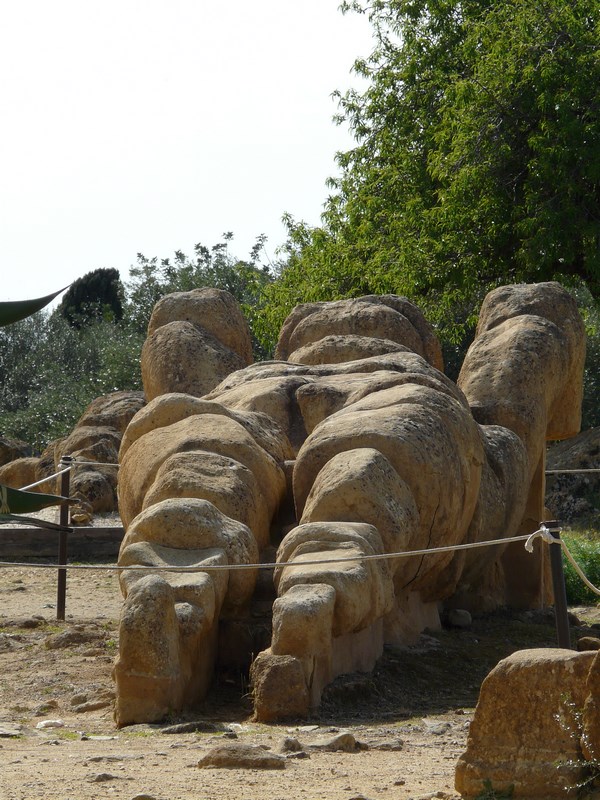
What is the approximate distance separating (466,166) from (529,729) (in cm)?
1378

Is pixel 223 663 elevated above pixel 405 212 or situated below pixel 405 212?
below

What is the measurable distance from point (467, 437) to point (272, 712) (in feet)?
10.8

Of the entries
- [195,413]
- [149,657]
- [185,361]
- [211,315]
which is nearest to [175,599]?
[149,657]

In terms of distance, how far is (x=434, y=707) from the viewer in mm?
6988

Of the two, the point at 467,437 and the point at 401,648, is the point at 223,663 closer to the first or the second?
the point at 401,648

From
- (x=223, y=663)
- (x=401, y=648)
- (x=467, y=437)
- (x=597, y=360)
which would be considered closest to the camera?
(x=223, y=663)

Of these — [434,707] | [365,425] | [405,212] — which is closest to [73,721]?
[434,707]

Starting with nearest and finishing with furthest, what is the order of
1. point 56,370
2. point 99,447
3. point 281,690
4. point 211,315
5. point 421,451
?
1. point 281,690
2. point 421,451
3. point 211,315
4. point 99,447
5. point 56,370

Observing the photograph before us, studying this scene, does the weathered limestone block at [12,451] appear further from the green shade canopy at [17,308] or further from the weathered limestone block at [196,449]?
the green shade canopy at [17,308]

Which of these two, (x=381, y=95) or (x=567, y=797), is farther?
(x=381, y=95)

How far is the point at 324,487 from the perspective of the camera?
312 inches

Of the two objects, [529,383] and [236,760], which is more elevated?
[529,383]

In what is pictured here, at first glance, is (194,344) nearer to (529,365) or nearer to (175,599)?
(529,365)

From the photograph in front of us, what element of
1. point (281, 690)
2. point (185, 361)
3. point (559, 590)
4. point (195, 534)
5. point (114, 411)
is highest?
point (185, 361)
